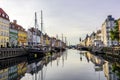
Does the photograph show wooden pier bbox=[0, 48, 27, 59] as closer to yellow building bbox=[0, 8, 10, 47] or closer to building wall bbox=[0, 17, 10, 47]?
yellow building bbox=[0, 8, 10, 47]

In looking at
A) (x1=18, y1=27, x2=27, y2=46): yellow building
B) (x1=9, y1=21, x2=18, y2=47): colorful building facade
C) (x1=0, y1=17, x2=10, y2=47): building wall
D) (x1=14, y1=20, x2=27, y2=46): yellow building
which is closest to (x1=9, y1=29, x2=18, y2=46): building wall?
(x1=9, y1=21, x2=18, y2=47): colorful building facade

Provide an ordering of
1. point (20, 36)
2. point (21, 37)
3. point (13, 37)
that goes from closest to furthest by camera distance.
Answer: point (13, 37)
point (20, 36)
point (21, 37)

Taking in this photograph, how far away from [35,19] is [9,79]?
59.5m

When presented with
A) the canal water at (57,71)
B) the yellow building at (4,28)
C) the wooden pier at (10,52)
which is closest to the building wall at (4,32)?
the yellow building at (4,28)

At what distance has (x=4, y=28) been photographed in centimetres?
9788

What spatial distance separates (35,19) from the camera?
88.5 m

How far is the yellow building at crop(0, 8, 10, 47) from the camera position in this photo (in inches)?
3678

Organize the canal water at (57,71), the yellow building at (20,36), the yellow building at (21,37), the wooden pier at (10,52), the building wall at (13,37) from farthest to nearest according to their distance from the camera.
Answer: the yellow building at (21,37), the yellow building at (20,36), the building wall at (13,37), the wooden pier at (10,52), the canal water at (57,71)

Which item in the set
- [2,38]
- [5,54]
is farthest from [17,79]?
[2,38]

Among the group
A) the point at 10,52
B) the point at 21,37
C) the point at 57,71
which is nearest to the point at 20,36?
the point at 21,37

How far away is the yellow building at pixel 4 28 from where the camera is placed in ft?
307

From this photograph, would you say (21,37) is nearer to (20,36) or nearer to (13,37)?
(20,36)

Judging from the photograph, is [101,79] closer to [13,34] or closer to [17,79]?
[17,79]

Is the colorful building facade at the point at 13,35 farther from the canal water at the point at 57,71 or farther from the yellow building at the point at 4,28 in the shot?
the canal water at the point at 57,71
